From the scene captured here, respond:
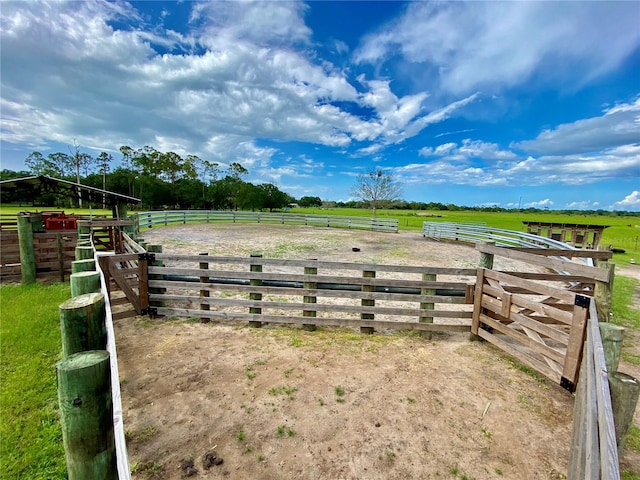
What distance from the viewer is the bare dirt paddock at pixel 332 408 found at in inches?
94.2

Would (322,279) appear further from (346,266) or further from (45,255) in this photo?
(45,255)

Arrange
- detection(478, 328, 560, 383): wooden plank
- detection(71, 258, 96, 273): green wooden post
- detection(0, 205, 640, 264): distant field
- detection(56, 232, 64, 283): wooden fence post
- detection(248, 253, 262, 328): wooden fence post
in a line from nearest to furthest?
detection(71, 258, 96, 273): green wooden post → detection(478, 328, 560, 383): wooden plank → detection(248, 253, 262, 328): wooden fence post → detection(56, 232, 64, 283): wooden fence post → detection(0, 205, 640, 264): distant field

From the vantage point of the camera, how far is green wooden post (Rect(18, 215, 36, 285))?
6871 mm

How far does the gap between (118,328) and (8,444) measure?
7.57ft

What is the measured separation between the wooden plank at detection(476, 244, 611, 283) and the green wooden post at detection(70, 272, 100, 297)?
169 inches

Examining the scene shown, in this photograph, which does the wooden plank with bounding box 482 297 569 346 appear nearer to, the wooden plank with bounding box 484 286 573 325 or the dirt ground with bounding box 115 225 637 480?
the wooden plank with bounding box 484 286 573 325

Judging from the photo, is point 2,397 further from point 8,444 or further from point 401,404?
point 401,404

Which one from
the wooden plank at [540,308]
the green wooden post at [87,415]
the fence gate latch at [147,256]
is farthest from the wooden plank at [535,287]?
the fence gate latch at [147,256]

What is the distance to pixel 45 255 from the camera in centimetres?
733

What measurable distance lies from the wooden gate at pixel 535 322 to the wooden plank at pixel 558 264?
0.95 feet

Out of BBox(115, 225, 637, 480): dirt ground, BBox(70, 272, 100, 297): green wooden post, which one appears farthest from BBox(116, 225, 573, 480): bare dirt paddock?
BBox(70, 272, 100, 297): green wooden post

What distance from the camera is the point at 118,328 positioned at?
4680 mm

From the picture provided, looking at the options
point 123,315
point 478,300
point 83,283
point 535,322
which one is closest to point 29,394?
point 123,315

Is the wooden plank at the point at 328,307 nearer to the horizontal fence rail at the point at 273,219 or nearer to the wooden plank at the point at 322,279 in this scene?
the wooden plank at the point at 322,279
